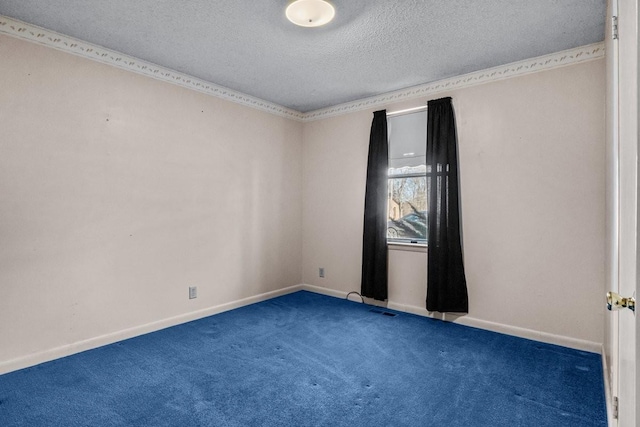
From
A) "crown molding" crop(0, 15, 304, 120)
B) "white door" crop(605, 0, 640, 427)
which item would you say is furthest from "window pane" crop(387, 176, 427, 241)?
"white door" crop(605, 0, 640, 427)

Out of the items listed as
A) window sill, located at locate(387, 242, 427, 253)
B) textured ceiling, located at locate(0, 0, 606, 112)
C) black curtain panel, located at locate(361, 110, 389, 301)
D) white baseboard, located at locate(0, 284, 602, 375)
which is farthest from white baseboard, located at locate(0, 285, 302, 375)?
textured ceiling, located at locate(0, 0, 606, 112)

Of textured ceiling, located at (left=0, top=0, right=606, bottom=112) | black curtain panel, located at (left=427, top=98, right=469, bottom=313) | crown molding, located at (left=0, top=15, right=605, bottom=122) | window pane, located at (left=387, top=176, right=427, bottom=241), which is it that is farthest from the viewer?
window pane, located at (left=387, top=176, right=427, bottom=241)

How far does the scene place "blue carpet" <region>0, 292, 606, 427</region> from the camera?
2.14 meters

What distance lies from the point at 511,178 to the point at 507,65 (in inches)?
43.2

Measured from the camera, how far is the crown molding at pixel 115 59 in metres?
2.77

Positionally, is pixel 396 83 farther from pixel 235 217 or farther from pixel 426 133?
pixel 235 217

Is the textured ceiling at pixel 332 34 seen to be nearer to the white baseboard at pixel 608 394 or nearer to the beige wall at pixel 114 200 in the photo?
the beige wall at pixel 114 200

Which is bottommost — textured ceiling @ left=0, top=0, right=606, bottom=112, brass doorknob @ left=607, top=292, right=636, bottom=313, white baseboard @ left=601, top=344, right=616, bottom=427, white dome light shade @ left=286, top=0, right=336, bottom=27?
white baseboard @ left=601, top=344, right=616, bottom=427

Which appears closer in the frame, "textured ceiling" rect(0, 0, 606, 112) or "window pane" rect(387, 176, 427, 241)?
"textured ceiling" rect(0, 0, 606, 112)

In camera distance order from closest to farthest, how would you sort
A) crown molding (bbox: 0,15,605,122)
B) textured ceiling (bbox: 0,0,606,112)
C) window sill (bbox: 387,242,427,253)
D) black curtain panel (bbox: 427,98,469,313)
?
textured ceiling (bbox: 0,0,606,112) < crown molding (bbox: 0,15,605,122) < black curtain panel (bbox: 427,98,469,313) < window sill (bbox: 387,242,427,253)

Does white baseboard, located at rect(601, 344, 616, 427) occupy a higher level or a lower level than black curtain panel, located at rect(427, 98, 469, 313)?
lower

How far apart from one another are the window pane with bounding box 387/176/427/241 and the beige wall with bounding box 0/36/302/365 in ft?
5.49

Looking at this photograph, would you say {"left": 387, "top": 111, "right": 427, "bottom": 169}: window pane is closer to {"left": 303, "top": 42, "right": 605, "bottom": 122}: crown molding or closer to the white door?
{"left": 303, "top": 42, "right": 605, "bottom": 122}: crown molding

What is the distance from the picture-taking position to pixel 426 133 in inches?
160
